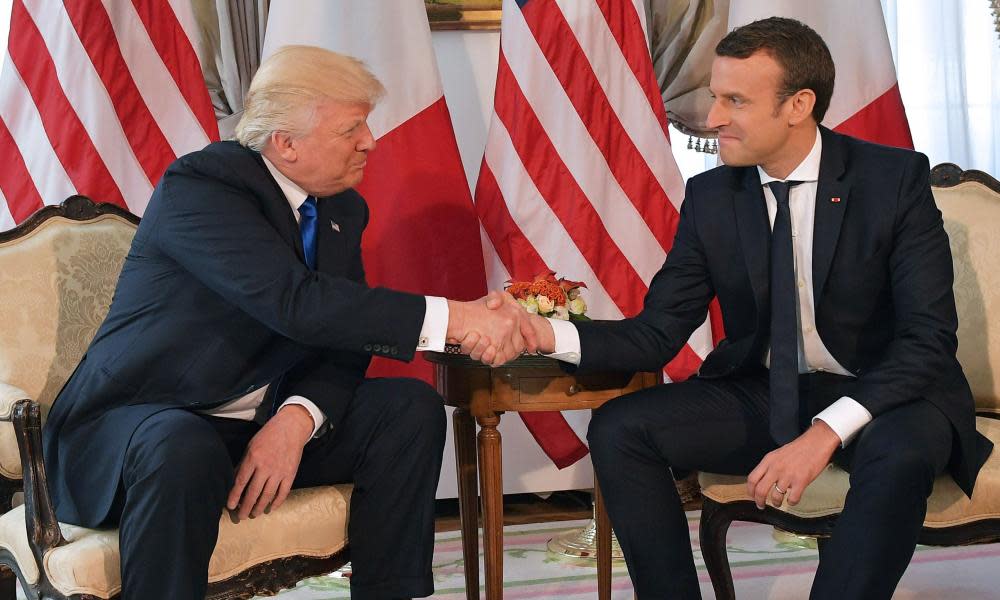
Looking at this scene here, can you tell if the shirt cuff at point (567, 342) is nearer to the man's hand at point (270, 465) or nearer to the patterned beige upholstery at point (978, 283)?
the patterned beige upholstery at point (978, 283)

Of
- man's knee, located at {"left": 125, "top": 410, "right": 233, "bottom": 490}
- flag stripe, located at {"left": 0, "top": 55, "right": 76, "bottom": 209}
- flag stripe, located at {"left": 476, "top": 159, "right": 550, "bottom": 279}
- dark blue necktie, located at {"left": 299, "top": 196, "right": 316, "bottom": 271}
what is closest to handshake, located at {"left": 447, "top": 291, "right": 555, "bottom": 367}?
dark blue necktie, located at {"left": 299, "top": 196, "right": 316, "bottom": 271}

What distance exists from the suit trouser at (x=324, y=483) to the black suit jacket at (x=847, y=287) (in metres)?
0.48

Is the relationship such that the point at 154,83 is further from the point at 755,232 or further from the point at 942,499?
the point at 942,499

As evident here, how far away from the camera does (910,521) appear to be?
6.48ft

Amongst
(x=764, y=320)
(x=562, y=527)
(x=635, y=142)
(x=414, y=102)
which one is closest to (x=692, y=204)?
(x=764, y=320)

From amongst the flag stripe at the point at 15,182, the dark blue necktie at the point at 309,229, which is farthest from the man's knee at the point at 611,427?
the flag stripe at the point at 15,182

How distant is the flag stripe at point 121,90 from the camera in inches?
129

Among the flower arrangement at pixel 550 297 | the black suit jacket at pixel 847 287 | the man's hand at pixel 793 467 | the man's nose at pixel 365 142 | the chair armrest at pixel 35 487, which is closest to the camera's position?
the chair armrest at pixel 35 487

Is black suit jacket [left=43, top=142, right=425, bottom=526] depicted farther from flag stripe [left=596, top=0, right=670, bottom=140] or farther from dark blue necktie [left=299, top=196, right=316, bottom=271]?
flag stripe [left=596, top=0, right=670, bottom=140]

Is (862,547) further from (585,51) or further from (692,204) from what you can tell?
(585,51)

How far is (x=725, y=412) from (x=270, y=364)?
3.21ft

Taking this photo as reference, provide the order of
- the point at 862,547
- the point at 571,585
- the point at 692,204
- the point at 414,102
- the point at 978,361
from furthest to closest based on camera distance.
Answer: the point at 414,102
the point at 571,585
the point at 978,361
the point at 692,204
the point at 862,547

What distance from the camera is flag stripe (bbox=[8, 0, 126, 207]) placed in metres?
3.27

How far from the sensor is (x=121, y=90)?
3326 millimetres
